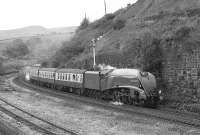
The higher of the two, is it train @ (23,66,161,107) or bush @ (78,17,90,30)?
bush @ (78,17,90,30)

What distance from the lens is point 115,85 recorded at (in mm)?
25891

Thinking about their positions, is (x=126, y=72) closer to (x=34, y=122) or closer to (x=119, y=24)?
(x=34, y=122)

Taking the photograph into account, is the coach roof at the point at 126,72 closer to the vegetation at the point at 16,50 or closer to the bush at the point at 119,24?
the bush at the point at 119,24

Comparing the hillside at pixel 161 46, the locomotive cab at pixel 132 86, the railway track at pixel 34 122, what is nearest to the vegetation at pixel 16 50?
the hillside at pixel 161 46

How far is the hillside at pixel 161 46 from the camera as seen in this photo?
2658 cm

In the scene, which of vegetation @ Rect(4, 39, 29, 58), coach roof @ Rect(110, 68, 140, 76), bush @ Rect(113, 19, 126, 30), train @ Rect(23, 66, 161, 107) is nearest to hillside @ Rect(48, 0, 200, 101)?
bush @ Rect(113, 19, 126, 30)

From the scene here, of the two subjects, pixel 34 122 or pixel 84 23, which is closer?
pixel 34 122

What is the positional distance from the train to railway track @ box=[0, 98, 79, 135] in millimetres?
7348

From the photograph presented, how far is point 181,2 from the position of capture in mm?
41688

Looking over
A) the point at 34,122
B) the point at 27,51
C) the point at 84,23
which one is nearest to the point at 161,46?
the point at 34,122

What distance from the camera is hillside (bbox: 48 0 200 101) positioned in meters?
26.6

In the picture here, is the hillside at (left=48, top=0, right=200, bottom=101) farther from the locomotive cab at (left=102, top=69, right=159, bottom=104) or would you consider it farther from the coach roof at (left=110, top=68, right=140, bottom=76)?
the coach roof at (left=110, top=68, right=140, bottom=76)

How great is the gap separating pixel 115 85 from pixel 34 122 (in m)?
8.70

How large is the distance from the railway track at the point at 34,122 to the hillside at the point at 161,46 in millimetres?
11503
